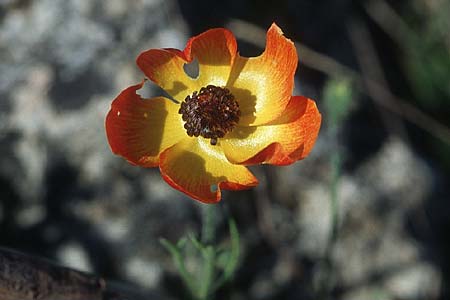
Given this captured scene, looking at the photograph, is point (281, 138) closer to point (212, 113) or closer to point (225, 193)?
point (212, 113)

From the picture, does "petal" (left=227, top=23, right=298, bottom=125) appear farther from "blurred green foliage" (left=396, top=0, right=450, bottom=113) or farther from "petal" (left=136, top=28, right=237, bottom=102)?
"blurred green foliage" (left=396, top=0, right=450, bottom=113)

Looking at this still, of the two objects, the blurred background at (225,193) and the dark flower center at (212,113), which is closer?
the dark flower center at (212,113)

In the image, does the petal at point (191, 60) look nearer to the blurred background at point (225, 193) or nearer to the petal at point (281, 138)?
the petal at point (281, 138)

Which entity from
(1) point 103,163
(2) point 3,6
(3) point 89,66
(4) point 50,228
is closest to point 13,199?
(4) point 50,228

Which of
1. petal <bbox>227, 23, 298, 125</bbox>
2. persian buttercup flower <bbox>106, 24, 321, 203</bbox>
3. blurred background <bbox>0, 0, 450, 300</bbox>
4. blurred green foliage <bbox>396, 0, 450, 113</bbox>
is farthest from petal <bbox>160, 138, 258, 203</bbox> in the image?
blurred green foliage <bbox>396, 0, 450, 113</bbox>

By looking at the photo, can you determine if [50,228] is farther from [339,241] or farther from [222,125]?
[339,241]

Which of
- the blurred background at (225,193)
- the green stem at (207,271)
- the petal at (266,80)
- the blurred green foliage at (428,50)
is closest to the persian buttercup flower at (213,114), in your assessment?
the petal at (266,80)

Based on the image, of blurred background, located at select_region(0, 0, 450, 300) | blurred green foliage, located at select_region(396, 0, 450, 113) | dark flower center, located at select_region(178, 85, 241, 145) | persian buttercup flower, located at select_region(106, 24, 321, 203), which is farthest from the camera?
blurred green foliage, located at select_region(396, 0, 450, 113)
